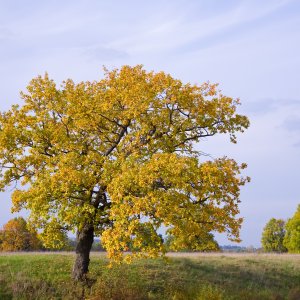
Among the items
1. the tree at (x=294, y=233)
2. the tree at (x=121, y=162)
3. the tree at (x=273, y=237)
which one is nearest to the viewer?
the tree at (x=121, y=162)

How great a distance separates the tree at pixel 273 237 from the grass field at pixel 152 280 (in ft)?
212

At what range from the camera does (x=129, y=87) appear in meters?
25.8

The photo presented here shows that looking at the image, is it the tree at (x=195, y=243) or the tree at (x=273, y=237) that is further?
the tree at (x=273, y=237)

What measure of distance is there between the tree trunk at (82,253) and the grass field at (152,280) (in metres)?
0.65

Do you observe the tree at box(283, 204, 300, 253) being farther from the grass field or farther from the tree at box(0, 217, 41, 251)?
the tree at box(0, 217, 41, 251)

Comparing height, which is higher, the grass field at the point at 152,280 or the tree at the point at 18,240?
the tree at the point at 18,240

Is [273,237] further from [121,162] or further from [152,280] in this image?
[121,162]

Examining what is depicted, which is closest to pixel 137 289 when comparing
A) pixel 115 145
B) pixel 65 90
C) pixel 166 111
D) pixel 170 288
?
pixel 170 288

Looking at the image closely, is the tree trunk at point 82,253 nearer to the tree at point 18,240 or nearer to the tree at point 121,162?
the tree at point 121,162

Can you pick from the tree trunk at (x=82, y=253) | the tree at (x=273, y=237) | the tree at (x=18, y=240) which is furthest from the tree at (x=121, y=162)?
the tree at (x=273, y=237)

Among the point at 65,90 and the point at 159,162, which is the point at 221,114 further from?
the point at 65,90

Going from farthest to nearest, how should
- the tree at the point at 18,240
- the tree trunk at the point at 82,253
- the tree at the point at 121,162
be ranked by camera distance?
the tree at the point at 18,240 → the tree trunk at the point at 82,253 → the tree at the point at 121,162

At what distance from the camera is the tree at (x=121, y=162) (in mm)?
21219

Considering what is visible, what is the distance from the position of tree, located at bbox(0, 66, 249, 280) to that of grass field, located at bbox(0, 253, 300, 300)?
230cm
